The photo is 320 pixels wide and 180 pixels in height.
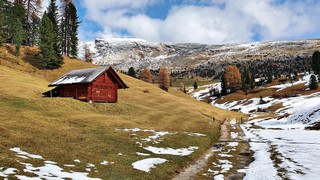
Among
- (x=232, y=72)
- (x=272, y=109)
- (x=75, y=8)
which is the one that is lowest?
(x=272, y=109)

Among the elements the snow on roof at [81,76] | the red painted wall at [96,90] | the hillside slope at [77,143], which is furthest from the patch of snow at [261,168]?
the red painted wall at [96,90]

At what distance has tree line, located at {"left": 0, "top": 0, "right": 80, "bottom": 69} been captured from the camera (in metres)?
84.6

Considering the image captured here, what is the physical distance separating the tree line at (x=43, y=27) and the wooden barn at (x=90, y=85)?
34184 millimetres

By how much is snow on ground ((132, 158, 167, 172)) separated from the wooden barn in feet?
96.5

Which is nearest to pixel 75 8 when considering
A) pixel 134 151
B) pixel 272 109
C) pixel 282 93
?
pixel 272 109

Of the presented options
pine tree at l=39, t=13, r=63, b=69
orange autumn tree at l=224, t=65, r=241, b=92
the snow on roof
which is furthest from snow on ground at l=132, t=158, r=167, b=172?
orange autumn tree at l=224, t=65, r=241, b=92

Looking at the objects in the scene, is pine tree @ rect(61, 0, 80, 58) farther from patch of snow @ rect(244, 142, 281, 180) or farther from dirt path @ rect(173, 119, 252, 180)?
patch of snow @ rect(244, 142, 281, 180)

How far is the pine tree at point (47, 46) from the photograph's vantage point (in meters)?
84.1

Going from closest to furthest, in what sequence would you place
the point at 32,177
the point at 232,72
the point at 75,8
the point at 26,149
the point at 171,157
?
the point at 32,177, the point at 26,149, the point at 171,157, the point at 75,8, the point at 232,72

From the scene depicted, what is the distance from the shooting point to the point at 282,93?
15975 cm

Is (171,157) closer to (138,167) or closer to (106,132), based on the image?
(138,167)

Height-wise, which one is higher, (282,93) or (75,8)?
(75,8)

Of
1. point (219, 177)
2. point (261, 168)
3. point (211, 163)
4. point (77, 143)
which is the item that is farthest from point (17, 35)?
point (261, 168)

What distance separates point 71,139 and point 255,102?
13983 cm
